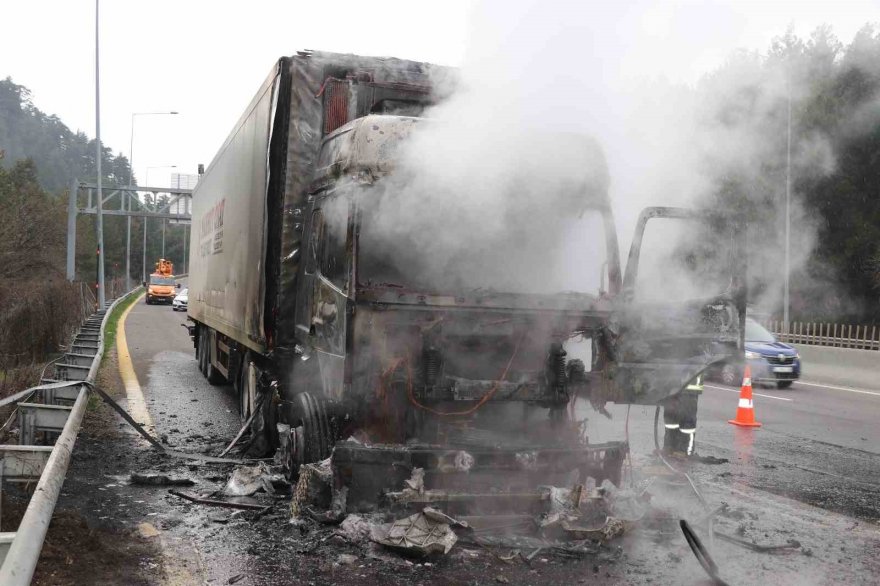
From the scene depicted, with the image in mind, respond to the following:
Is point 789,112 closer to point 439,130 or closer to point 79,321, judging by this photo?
point 439,130

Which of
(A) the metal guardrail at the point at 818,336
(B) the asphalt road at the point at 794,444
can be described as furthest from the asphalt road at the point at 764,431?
(A) the metal guardrail at the point at 818,336

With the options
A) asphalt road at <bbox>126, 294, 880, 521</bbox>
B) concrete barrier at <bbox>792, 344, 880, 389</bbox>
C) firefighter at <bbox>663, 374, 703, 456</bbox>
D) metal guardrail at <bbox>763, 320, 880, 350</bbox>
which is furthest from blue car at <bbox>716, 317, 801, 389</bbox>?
firefighter at <bbox>663, 374, 703, 456</bbox>

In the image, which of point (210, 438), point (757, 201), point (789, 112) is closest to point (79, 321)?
point (210, 438)

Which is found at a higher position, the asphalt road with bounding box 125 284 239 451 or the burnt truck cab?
the burnt truck cab

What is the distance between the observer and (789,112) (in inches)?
345

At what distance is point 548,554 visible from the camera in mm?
4938

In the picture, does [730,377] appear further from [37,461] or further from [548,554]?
[37,461]

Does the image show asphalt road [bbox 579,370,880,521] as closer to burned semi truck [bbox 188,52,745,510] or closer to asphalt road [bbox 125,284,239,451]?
burned semi truck [bbox 188,52,745,510]

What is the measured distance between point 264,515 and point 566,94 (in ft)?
11.7

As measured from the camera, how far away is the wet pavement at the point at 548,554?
15.3 ft

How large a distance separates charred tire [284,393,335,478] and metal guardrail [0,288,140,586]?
1532mm

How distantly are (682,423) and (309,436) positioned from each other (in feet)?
13.1

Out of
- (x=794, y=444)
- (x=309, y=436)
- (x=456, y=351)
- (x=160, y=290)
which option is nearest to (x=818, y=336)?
(x=794, y=444)

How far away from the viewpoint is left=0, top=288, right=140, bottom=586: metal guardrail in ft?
10.0
